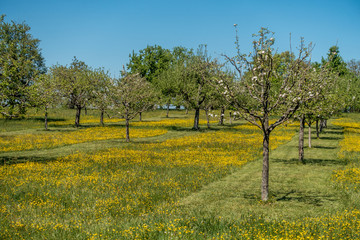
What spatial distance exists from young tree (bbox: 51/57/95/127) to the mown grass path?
138 feet

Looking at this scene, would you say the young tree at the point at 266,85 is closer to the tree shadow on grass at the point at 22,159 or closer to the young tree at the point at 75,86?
the tree shadow on grass at the point at 22,159

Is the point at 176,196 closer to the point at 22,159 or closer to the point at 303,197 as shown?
the point at 303,197

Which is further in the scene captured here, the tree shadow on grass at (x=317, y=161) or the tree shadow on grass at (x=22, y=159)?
the tree shadow on grass at (x=22, y=159)

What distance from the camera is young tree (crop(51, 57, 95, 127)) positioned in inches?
2226

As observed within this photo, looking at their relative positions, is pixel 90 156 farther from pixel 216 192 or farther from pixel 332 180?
pixel 332 180

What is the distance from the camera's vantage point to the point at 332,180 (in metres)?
17.5

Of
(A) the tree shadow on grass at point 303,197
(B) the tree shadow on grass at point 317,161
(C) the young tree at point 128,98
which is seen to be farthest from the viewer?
(C) the young tree at point 128,98

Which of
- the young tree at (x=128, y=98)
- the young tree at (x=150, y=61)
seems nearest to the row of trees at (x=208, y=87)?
the young tree at (x=128, y=98)

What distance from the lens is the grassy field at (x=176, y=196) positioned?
32.3 ft

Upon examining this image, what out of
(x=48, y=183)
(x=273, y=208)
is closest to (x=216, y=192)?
(x=273, y=208)

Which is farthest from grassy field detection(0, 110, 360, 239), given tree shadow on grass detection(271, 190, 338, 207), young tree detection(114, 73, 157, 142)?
young tree detection(114, 73, 157, 142)

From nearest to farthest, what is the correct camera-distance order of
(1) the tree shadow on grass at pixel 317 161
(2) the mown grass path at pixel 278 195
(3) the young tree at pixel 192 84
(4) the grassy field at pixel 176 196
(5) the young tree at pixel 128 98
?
(4) the grassy field at pixel 176 196 < (2) the mown grass path at pixel 278 195 < (1) the tree shadow on grass at pixel 317 161 < (5) the young tree at pixel 128 98 < (3) the young tree at pixel 192 84

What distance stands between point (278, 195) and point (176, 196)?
A: 5.02m

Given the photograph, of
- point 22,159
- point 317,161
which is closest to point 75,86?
point 22,159
